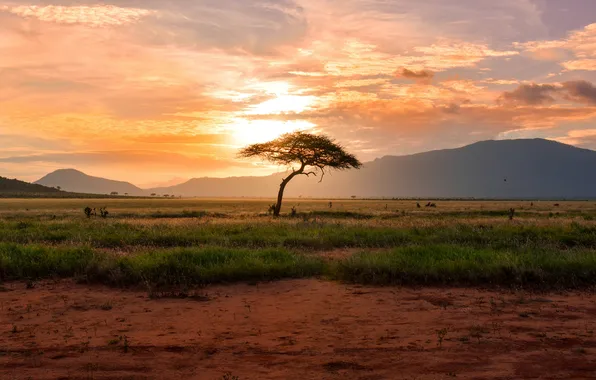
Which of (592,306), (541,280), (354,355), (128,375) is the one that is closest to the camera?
(128,375)

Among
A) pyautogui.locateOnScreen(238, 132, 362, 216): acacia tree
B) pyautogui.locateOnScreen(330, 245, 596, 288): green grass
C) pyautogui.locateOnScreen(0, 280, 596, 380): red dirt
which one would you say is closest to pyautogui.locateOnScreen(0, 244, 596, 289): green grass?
pyautogui.locateOnScreen(330, 245, 596, 288): green grass

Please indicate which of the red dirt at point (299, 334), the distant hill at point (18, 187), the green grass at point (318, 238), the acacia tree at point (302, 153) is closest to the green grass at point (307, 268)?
the red dirt at point (299, 334)

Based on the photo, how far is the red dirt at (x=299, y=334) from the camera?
22.9ft

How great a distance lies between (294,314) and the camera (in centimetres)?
1022

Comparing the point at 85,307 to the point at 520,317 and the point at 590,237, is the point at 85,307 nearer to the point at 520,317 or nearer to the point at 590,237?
the point at 520,317

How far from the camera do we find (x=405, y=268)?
13.9 m

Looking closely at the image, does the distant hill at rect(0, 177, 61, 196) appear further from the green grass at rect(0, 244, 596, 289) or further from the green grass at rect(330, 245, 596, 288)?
the green grass at rect(330, 245, 596, 288)

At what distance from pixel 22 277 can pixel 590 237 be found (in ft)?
74.1

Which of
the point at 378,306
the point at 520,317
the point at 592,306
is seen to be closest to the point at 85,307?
the point at 378,306

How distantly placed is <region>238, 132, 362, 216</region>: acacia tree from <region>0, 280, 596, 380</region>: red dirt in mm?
32808

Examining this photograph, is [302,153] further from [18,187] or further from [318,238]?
[18,187]

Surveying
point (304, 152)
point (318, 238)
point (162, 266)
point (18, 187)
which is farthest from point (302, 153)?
point (18, 187)

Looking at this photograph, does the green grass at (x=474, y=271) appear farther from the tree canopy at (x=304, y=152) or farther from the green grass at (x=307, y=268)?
the tree canopy at (x=304, y=152)

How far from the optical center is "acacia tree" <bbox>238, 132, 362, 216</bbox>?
45406 millimetres
